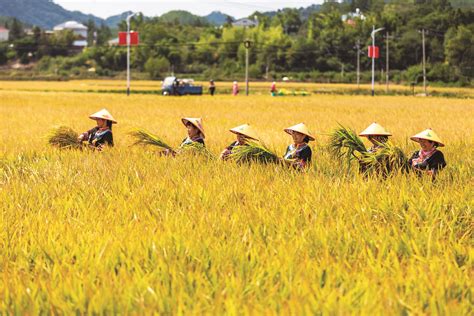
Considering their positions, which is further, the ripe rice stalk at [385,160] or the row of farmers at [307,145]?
the row of farmers at [307,145]

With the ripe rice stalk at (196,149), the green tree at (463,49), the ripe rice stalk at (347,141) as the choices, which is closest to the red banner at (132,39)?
the ripe rice stalk at (196,149)

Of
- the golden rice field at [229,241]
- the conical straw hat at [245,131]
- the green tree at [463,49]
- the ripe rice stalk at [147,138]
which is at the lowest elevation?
the golden rice field at [229,241]

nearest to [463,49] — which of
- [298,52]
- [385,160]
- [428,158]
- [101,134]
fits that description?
[298,52]

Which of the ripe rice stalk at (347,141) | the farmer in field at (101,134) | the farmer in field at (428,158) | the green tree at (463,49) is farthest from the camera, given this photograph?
the green tree at (463,49)

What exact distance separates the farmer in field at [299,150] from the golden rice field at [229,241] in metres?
0.20

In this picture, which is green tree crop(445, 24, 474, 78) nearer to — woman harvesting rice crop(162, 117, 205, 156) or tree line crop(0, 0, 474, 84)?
tree line crop(0, 0, 474, 84)

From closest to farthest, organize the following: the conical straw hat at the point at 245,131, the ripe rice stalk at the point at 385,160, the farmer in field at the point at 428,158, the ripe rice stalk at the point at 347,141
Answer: the ripe rice stalk at the point at 385,160
the farmer in field at the point at 428,158
the ripe rice stalk at the point at 347,141
the conical straw hat at the point at 245,131

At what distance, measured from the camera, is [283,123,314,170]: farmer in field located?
755cm

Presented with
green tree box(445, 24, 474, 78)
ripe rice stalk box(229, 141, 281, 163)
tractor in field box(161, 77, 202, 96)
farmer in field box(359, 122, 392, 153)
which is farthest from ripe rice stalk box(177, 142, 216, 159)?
green tree box(445, 24, 474, 78)

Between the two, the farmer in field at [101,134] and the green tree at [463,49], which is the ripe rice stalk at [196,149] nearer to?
the farmer in field at [101,134]

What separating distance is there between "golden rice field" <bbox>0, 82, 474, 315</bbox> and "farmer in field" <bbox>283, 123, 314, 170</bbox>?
20 centimetres

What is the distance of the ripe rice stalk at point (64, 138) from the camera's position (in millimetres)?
9953

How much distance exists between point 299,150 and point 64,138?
148 inches

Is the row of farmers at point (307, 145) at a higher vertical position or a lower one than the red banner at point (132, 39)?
lower
